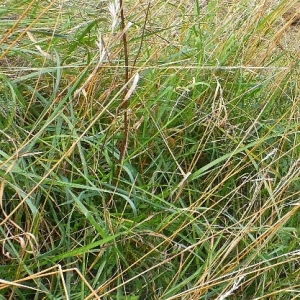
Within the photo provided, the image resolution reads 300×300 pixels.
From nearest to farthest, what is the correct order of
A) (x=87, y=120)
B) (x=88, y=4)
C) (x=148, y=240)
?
1. (x=148, y=240)
2. (x=87, y=120)
3. (x=88, y=4)

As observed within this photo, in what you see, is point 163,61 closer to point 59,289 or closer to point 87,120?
point 87,120

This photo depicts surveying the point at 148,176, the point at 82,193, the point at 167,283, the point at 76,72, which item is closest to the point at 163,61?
the point at 76,72

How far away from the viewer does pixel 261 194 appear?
4.75 ft

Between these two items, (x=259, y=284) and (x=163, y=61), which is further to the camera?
(x=163, y=61)

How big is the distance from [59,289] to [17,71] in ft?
1.84

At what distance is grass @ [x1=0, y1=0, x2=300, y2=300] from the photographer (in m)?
1.12

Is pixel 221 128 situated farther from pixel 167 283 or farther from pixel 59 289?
pixel 59 289

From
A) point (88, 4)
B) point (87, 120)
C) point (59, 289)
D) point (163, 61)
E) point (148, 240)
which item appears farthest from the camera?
point (88, 4)

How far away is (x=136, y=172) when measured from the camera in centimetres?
134

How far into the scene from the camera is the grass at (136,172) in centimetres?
112

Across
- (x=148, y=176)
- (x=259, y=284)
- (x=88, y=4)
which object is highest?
(x=88, y=4)

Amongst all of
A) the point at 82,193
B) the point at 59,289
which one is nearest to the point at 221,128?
the point at 82,193

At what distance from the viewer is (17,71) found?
1407 millimetres

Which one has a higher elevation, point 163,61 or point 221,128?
point 163,61
